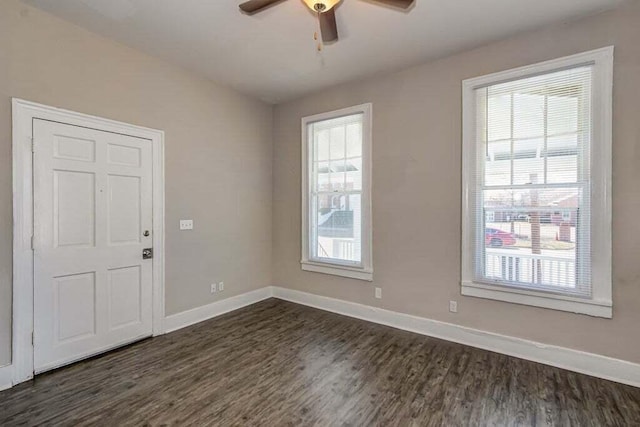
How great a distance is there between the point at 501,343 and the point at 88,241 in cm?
397

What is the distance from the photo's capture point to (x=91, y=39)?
Result: 9.16 ft

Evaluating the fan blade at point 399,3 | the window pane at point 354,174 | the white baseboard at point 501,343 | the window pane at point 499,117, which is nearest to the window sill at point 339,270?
the white baseboard at point 501,343

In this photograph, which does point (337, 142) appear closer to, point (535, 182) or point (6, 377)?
point (535, 182)

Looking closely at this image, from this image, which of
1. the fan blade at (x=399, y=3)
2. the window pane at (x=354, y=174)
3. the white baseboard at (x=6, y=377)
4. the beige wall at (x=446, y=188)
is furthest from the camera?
the window pane at (x=354, y=174)

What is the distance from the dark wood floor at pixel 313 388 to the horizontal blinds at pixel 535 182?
0.83 m

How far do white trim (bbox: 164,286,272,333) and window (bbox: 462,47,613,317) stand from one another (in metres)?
2.78

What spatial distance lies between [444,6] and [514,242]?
85.0 inches

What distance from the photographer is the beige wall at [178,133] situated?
237 centimetres

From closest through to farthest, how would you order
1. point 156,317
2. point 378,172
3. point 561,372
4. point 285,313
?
point 561,372
point 156,317
point 378,172
point 285,313

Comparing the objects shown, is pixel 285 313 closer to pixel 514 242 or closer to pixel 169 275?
pixel 169 275

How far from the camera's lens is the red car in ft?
9.63

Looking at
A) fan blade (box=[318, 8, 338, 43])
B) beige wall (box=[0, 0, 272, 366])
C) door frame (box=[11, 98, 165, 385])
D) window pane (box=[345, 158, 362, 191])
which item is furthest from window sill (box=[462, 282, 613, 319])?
door frame (box=[11, 98, 165, 385])

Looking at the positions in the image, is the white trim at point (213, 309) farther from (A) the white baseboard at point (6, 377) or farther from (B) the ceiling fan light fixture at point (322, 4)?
(B) the ceiling fan light fixture at point (322, 4)

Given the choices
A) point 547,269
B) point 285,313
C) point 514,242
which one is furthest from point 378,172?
point 285,313
